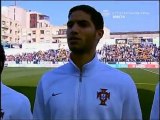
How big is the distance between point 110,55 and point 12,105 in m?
34.7

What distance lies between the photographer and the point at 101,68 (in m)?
2.50

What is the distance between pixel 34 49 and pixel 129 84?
36919 mm

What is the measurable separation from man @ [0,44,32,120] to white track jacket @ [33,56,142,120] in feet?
0.26

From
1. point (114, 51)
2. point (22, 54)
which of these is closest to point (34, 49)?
point (22, 54)

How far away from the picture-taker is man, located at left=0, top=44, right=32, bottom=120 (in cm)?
232

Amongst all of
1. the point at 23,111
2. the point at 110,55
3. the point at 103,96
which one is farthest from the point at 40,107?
the point at 110,55

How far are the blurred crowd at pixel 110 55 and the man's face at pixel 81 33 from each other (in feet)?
108

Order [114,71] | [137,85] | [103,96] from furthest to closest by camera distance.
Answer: [137,85]
[114,71]
[103,96]

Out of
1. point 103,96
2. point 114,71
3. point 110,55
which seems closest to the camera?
point 103,96

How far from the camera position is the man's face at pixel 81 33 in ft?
7.89

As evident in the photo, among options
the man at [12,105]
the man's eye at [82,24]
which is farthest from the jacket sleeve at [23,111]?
the man's eye at [82,24]

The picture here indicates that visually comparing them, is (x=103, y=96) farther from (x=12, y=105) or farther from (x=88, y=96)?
(x=12, y=105)

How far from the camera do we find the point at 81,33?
2.43 meters

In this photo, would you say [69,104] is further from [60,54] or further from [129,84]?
[60,54]
